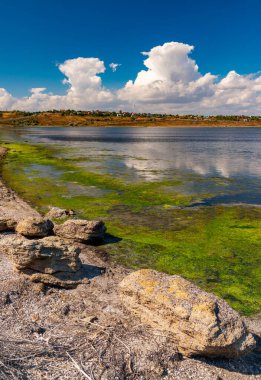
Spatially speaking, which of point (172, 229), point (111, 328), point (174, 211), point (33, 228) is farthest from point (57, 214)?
point (111, 328)

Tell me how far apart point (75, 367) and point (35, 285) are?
19.1 ft

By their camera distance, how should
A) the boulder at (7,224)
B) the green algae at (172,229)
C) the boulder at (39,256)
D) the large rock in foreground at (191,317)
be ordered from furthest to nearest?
the boulder at (7,224) < the green algae at (172,229) < the boulder at (39,256) < the large rock in foreground at (191,317)

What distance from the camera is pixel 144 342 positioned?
11.4 m

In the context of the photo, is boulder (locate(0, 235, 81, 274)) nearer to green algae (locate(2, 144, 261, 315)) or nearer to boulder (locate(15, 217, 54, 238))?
boulder (locate(15, 217, 54, 238))

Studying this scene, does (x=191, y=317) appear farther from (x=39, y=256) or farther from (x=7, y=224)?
(x=7, y=224)

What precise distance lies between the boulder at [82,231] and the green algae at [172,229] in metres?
1.13

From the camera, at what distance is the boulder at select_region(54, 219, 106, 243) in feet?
71.9

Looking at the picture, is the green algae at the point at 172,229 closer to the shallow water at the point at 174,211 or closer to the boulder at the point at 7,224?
the shallow water at the point at 174,211

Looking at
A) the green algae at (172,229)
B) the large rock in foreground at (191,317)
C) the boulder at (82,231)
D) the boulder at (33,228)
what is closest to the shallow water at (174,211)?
the green algae at (172,229)

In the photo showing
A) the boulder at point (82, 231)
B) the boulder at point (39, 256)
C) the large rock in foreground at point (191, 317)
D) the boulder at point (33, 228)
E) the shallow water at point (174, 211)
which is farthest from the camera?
the boulder at point (82, 231)

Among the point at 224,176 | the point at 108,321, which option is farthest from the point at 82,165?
the point at 108,321

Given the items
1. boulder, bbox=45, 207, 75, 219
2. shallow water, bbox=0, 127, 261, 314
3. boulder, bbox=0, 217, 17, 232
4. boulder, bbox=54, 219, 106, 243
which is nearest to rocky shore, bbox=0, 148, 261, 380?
shallow water, bbox=0, 127, 261, 314

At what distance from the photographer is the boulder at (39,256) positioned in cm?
1577

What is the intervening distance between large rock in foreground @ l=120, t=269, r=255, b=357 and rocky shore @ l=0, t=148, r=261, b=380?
31 mm
